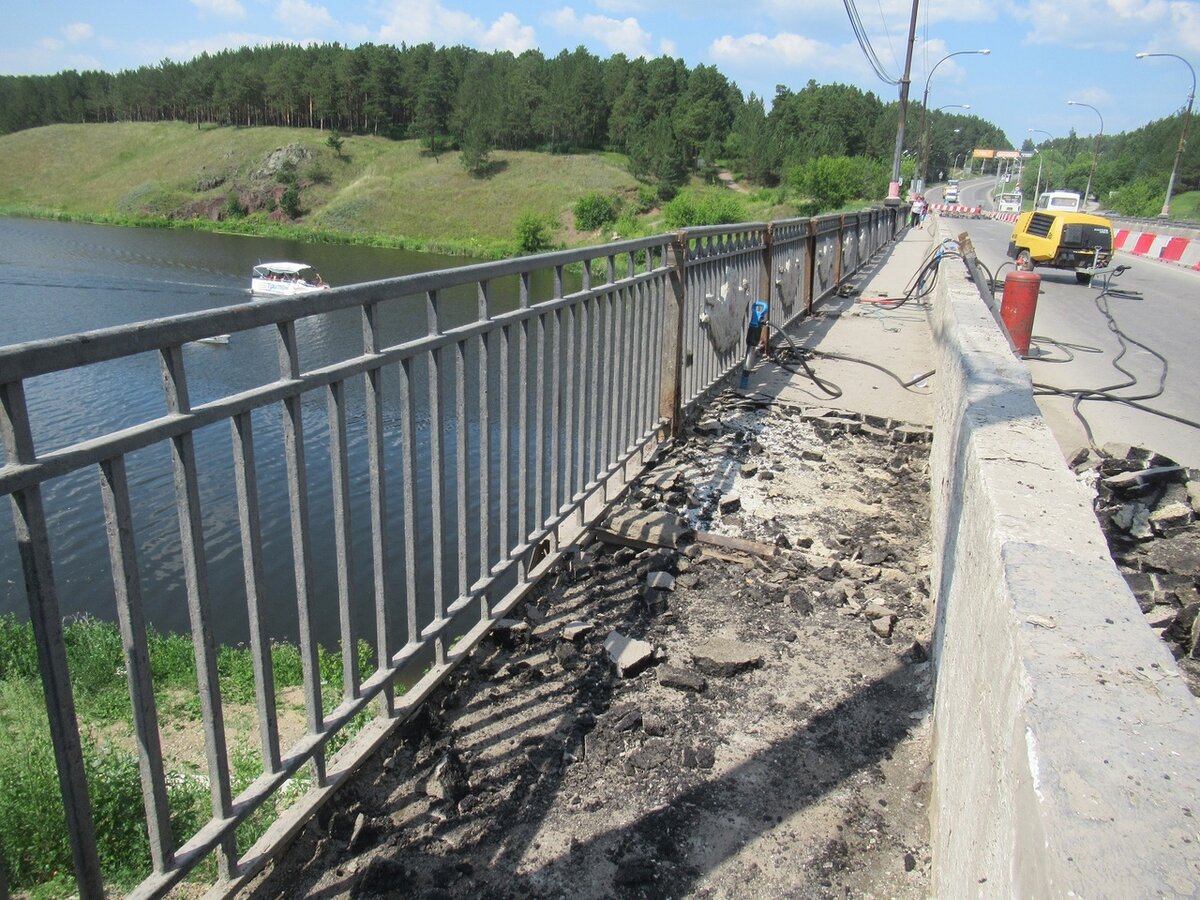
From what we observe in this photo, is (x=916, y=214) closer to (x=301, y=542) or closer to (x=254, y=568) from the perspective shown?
(x=301, y=542)

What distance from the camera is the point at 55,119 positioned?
5787 inches

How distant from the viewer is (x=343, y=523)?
2.47 meters

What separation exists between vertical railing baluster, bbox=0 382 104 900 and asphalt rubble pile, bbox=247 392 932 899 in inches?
26.6

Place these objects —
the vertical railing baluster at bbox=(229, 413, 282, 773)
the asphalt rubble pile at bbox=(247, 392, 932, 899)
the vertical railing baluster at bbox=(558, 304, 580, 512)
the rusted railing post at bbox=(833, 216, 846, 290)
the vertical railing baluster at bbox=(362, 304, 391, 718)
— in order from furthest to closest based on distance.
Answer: the rusted railing post at bbox=(833, 216, 846, 290), the vertical railing baluster at bbox=(558, 304, 580, 512), the vertical railing baluster at bbox=(362, 304, 391, 718), the asphalt rubble pile at bbox=(247, 392, 932, 899), the vertical railing baluster at bbox=(229, 413, 282, 773)

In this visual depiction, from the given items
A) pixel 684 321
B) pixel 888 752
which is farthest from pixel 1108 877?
pixel 684 321

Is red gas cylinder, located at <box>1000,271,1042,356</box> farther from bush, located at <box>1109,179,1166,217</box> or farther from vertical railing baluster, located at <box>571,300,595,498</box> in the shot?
bush, located at <box>1109,179,1166,217</box>

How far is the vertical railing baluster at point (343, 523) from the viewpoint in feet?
7.93

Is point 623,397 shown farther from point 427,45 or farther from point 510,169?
point 427,45

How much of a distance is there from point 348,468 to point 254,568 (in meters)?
0.50

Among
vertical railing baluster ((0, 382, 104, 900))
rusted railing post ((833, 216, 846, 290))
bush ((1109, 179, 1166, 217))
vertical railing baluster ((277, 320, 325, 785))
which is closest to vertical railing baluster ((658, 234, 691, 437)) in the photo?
vertical railing baluster ((277, 320, 325, 785))

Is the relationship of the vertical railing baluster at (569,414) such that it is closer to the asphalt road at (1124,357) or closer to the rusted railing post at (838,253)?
the asphalt road at (1124,357)

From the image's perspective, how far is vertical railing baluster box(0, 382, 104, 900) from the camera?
1.51 metres

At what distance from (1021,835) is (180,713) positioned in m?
3.93

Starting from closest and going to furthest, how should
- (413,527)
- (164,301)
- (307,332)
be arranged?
1. (413,527)
2. (307,332)
3. (164,301)
